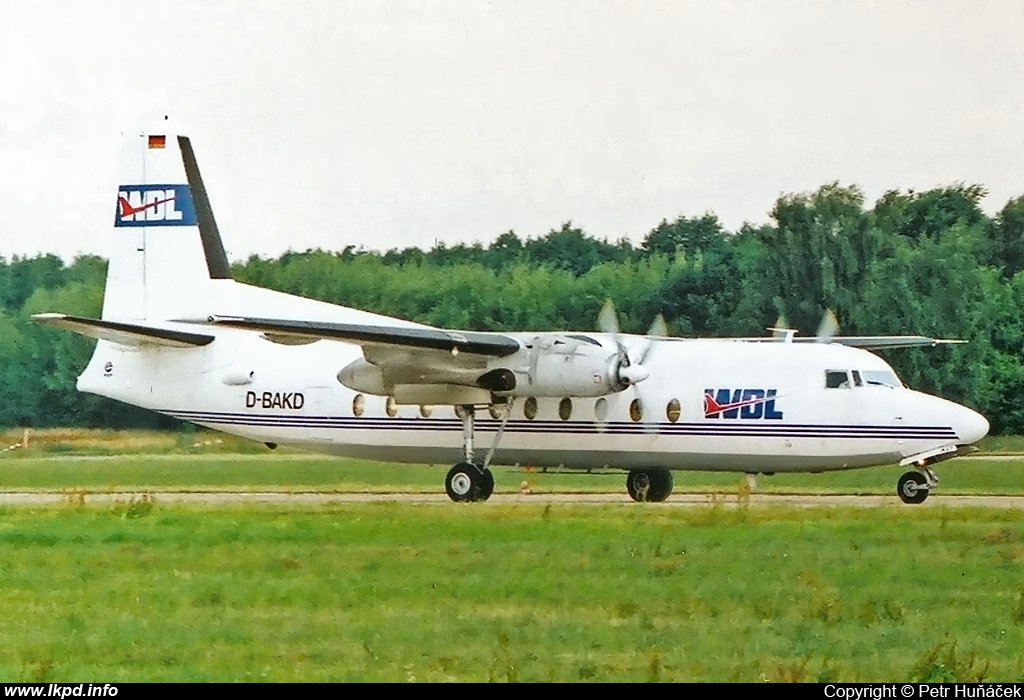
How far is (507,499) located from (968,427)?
5367 millimetres

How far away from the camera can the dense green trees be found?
17.6m

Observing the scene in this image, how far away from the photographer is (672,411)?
1664 cm

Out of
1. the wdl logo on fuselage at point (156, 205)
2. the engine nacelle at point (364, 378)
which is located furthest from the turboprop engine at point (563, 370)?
the wdl logo on fuselage at point (156, 205)

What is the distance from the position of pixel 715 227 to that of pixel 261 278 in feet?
20.5

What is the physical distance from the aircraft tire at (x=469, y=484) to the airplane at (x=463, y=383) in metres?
0.02

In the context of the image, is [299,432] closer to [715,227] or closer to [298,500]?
[298,500]

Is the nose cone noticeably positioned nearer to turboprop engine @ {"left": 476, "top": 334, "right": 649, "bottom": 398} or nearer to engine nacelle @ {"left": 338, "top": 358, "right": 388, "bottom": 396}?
turboprop engine @ {"left": 476, "top": 334, "right": 649, "bottom": 398}

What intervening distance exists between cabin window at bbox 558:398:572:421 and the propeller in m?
0.81

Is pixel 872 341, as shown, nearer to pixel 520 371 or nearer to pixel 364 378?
pixel 520 371

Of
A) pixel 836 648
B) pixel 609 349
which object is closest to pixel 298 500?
pixel 609 349

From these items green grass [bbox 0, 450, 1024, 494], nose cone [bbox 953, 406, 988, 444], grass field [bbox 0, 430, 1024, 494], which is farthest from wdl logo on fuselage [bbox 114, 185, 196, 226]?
nose cone [bbox 953, 406, 988, 444]

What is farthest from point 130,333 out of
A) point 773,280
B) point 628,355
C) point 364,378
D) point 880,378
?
point 880,378
